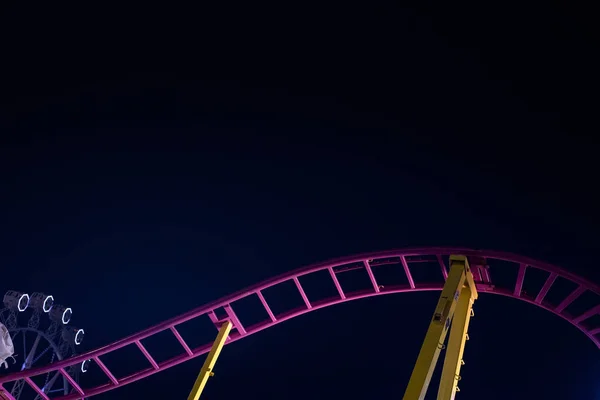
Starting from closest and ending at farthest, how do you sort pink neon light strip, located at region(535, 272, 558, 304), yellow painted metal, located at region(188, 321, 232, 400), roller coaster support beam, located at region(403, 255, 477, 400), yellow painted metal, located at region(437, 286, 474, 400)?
roller coaster support beam, located at region(403, 255, 477, 400) < yellow painted metal, located at region(437, 286, 474, 400) < pink neon light strip, located at region(535, 272, 558, 304) < yellow painted metal, located at region(188, 321, 232, 400)

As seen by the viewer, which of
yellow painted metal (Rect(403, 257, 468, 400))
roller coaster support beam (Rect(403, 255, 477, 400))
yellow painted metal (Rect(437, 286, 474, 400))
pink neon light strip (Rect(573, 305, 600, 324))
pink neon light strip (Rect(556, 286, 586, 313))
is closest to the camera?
yellow painted metal (Rect(403, 257, 468, 400))

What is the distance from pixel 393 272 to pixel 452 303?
1141 centimetres

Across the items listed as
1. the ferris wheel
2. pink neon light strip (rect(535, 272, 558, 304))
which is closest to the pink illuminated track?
pink neon light strip (rect(535, 272, 558, 304))

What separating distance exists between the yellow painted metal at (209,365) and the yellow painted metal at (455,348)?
361 centimetres

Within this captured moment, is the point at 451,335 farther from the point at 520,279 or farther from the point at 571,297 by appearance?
the point at 571,297

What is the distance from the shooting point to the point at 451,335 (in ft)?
27.1

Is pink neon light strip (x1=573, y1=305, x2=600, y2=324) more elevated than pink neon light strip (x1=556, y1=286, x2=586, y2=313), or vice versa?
pink neon light strip (x1=556, y1=286, x2=586, y2=313)

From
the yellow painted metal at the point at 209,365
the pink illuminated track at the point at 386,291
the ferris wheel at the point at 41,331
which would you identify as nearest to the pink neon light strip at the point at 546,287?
the pink illuminated track at the point at 386,291

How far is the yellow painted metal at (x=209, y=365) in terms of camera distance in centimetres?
957

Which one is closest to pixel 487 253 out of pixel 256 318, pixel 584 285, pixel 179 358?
pixel 584 285

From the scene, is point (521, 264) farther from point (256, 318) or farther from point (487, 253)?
point (256, 318)

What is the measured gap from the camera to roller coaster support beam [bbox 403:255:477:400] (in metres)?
6.93

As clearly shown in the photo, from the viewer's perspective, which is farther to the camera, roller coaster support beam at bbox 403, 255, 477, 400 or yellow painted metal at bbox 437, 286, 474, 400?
yellow painted metal at bbox 437, 286, 474, 400

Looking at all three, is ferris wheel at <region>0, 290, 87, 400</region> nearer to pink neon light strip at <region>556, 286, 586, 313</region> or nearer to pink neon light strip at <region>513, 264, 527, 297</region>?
pink neon light strip at <region>513, 264, 527, 297</region>
